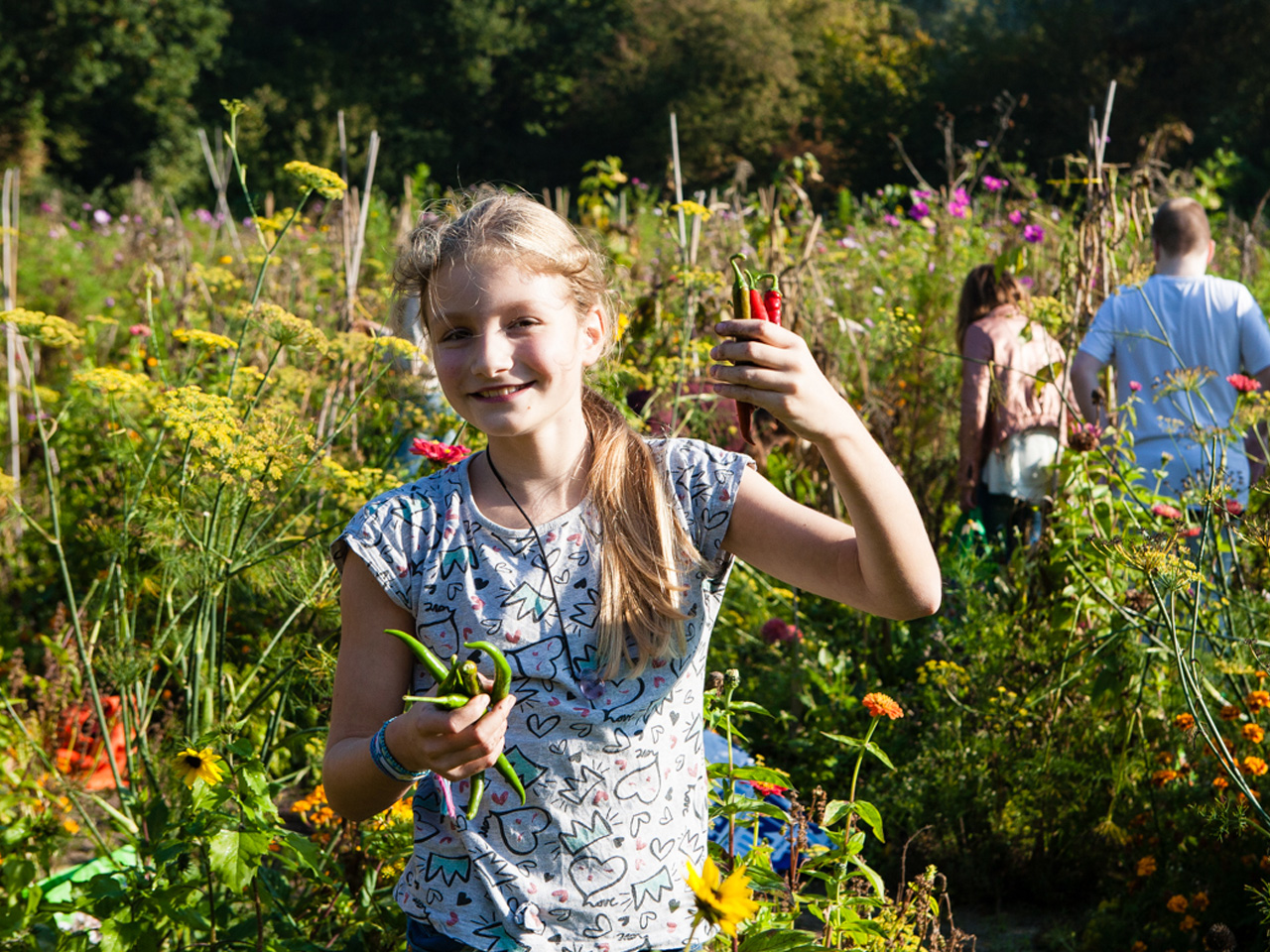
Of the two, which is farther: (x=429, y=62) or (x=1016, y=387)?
(x=429, y=62)

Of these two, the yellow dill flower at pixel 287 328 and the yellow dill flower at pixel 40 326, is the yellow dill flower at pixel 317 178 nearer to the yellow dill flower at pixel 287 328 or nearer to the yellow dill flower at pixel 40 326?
the yellow dill flower at pixel 287 328

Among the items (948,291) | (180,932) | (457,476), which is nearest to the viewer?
(457,476)

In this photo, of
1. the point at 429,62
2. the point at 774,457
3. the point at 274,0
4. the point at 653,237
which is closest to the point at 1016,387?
the point at 774,457

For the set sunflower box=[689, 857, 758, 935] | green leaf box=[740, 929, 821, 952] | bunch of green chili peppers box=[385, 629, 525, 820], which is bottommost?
green leaf box=[740, 929, 821, 952]

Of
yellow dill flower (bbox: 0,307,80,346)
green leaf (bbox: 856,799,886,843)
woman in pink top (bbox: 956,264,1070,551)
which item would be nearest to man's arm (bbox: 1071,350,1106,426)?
woman in pink top (bbox: 956,264,1070,551)

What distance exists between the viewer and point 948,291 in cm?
529

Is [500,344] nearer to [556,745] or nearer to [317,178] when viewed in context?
[556,745]

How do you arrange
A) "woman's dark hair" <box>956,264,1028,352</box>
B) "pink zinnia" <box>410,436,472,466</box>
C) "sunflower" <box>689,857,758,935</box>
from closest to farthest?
"sunflower" <box>689,857,758,935</box>
"pink zinnia" <box>410,436,472,466</box>
"woman's dark hair" <box>956,264,1028,352</box>

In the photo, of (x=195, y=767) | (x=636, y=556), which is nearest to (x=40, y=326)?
(x=195, y=767)

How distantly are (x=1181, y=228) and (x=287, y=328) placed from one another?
9.01 feet

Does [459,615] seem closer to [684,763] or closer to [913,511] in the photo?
[684,763]

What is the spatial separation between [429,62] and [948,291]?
89.8 ft

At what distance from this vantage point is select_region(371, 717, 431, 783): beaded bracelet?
1.06 m

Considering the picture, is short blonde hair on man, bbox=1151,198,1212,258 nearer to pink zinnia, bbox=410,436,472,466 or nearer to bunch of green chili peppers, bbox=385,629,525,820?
pink zinnia, bbox=410,436,472,466
